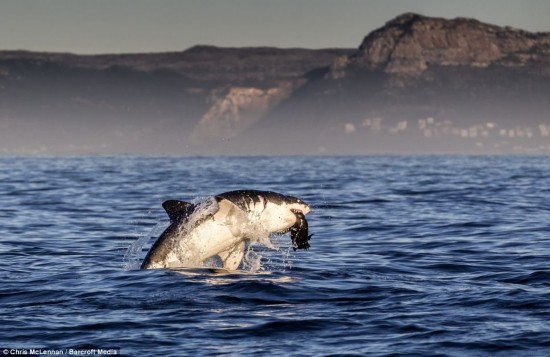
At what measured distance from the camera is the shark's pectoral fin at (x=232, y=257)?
A: 58.2ft

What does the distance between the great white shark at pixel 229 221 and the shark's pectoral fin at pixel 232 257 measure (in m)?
0.35

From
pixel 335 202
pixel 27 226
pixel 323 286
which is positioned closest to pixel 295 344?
pixel 323 286

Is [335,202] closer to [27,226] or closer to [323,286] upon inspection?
[27,226]

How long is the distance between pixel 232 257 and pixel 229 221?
125cm

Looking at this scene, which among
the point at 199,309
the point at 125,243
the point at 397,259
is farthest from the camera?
the point at 125,243

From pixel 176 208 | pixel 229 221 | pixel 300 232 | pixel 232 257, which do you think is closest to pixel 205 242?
pixel 229 221

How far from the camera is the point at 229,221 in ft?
55.3

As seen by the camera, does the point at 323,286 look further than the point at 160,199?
No

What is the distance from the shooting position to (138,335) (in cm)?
1284

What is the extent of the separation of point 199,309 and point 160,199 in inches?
1070

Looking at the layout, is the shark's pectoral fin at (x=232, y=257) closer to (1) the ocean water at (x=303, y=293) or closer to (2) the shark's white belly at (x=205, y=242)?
(2) the shark's white belly at (x=205, y=242)

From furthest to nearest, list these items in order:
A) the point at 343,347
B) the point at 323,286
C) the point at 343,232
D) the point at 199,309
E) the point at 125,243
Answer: the point at 343,232
the point at 125,243
the point at 323,286
the point at 199,309
the point at 343,347

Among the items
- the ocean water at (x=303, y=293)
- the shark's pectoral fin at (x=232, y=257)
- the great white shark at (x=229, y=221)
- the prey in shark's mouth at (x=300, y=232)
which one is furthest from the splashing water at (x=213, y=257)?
the prey in shark's mouth at (x=300, y=232)

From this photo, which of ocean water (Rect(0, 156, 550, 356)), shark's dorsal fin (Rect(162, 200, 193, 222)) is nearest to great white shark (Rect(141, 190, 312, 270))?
shark's dorsal fin (Rect(162, 200, 193, 222))
